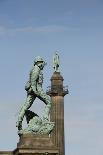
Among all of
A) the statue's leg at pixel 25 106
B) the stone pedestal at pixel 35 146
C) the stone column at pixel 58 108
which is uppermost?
the stone column at pixel 58 108

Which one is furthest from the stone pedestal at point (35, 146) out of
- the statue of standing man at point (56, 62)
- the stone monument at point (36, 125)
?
the statue of standing man at point (56, 62)

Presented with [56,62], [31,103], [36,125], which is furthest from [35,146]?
[56,62]

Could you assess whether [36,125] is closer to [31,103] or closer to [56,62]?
[31,103]

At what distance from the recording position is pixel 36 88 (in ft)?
77.7

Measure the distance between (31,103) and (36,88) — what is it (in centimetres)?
58

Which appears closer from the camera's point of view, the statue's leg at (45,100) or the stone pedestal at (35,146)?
the stone pedestal at (35,146)

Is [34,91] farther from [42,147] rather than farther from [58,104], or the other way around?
[58,104]

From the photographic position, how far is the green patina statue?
75.7 feet

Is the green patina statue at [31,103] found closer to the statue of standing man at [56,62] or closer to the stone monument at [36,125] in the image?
the stone monument at [36,125]

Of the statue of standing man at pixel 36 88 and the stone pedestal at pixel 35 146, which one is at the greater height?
the statue of standing man at pixel 36 88

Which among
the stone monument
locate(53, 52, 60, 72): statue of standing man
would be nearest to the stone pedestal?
the stone monument

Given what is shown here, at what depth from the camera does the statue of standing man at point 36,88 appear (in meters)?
23.6

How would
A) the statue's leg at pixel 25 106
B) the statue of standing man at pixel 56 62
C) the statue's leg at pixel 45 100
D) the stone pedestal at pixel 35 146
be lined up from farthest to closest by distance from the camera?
the statue of standing man at pixel 56 62
the statue's leg at pixel 45 100
the statue's leg at pixel 25 106
the stone pedestal at pixel 35 146

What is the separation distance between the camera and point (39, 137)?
75.3 ft
